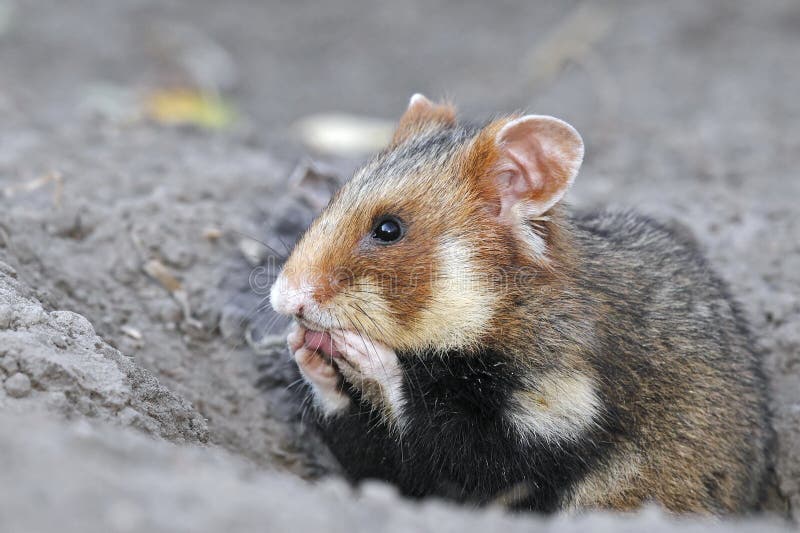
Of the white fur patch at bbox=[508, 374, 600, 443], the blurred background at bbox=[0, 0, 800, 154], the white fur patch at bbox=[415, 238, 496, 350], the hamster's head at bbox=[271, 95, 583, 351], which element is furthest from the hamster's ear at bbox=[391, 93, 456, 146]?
the blurred background at bbox=[0, 0, 800, 154]

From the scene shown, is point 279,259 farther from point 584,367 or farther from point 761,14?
point 761,14

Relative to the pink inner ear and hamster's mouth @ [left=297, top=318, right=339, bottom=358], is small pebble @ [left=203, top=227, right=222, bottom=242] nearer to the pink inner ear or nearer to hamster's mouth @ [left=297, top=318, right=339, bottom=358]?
hamster's mouth @ [left=297, top=318, right=339, bottom=358]

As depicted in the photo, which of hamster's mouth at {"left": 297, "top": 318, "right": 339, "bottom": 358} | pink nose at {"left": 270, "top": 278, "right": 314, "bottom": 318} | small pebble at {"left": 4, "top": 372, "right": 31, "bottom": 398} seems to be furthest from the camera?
hamster's mouth at {"left": 297, "top": 318, "right": 339, "bottom": 358}

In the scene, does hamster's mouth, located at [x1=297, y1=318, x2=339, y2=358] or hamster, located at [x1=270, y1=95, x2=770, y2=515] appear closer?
hamster, located at [x1=270, y1=95, x2=770, y2=515]

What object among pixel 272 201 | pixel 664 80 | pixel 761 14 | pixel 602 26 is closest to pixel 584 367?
pixel 272 201

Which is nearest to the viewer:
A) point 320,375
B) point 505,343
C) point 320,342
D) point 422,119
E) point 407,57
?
point 505,343

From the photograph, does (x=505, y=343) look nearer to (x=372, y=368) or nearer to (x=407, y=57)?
(x=372, y=368)

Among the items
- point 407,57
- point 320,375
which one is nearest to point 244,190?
point 320,375

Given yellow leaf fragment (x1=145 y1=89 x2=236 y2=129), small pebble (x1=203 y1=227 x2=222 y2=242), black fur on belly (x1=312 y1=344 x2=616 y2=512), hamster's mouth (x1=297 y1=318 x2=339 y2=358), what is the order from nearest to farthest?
black fur on belly (x1=312 y1=344 x2=616 y2=512), hamster's mouth (x1=297 y1=318 x2=339 y2=358), small pebble (x1=203 y1=227 x2=222 y2=242), yellow leaf fragment (x1=145 y1=89 x2=236 y2=129)

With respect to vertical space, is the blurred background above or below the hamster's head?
below
